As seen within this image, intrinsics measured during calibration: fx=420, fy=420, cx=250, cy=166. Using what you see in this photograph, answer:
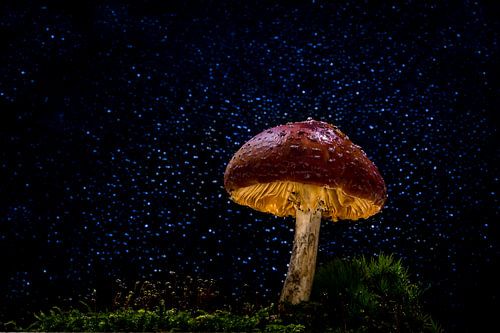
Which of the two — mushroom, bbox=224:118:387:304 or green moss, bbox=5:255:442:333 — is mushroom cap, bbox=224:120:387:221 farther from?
green moss, bbox=5:255:442:333

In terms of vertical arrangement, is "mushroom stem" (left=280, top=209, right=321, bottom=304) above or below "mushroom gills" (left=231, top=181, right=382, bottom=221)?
below

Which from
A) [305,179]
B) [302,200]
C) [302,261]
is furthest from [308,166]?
[302,261]

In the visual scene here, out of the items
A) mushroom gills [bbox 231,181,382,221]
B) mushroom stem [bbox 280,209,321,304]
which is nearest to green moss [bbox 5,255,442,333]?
mushroom stem [bbox 280,209,321,304]

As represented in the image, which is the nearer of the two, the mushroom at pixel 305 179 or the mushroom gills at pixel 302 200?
the mushroom at pixel 305 179

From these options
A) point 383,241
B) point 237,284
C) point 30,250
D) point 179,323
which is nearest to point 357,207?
point 383,241

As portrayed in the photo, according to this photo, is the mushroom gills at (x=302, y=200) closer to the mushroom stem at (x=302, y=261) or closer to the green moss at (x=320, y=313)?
the mushroom stem at (x=302, y=261)

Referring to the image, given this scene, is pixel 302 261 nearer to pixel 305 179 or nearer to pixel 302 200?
pixel 302 200

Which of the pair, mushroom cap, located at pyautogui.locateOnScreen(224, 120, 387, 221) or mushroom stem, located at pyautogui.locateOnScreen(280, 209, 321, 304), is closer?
mushroom cap, located at pyautogui.locateOnScreen(224, 120, 387, 221)

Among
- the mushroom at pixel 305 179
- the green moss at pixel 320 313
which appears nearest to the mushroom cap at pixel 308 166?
the mushroom at pixel 305 179
